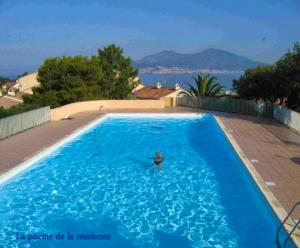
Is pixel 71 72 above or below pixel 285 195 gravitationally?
above

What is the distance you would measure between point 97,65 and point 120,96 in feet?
18.1

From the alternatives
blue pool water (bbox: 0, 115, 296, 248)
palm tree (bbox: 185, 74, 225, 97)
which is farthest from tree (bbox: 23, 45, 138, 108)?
blue pool water (bbox: 0, 115, 296, 248)

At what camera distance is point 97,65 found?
38656 mm

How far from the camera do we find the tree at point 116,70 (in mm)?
42094

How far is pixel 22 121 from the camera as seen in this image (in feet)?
71.9

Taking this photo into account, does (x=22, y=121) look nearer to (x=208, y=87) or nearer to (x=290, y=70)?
(x=290, y=70)

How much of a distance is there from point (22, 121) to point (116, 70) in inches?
866

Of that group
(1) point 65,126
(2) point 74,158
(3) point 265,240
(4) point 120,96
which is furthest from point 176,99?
(3) point 265,240

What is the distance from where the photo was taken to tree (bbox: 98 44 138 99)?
4209cm

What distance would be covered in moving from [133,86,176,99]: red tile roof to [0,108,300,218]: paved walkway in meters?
30.3

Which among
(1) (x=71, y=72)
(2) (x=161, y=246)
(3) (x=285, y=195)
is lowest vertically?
(2) (x=161, y=246)

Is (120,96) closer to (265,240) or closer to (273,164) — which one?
(273,164)

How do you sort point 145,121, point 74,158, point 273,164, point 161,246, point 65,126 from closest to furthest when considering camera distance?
point 161,246, point 273,164, point 74,158, point 65,126, point 145,121

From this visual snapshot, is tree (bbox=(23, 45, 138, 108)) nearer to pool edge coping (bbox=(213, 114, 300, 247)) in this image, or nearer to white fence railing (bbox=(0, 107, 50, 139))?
white fence railing (bbox=(0, 107, 50, 139))
